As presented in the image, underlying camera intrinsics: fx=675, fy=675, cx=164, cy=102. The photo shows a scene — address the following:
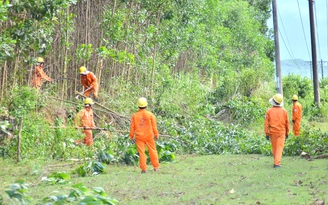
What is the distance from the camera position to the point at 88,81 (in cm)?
2095

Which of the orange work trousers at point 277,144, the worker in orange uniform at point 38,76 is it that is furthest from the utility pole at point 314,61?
the orange work trousers at point 277,144

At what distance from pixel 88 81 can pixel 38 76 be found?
5.28ft

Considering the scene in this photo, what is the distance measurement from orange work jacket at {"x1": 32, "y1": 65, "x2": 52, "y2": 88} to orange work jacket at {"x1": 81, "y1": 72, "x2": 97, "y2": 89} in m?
1.13

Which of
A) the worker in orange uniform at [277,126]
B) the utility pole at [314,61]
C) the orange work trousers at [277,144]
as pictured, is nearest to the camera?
the orange work trousers at [277,144]

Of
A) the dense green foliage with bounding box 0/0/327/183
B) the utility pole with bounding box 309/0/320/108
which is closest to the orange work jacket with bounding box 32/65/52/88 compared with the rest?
the dense green foliage with bounding box 0/0/327/183

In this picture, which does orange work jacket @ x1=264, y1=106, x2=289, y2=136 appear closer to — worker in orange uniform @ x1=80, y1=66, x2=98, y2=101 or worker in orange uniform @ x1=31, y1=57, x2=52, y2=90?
worker in orange uniform @ x1=80, y1=66, x2=98, y2=101

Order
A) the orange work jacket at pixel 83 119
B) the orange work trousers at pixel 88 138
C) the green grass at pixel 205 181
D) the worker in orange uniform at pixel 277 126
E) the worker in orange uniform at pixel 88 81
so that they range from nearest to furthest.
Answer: the green grass at pixel 205 181
the worker in orange uniform at pixel 277 126
the orange work trousers at pixel 88 138
the orange work jacket at pixel 83 119
the worker in orange uniform at pixel 88 81

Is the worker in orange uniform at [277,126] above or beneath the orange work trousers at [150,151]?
A: above

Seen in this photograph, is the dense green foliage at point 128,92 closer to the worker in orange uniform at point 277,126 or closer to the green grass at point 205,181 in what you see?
the green grass at point 205,181

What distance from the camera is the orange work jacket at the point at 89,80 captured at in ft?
68.1

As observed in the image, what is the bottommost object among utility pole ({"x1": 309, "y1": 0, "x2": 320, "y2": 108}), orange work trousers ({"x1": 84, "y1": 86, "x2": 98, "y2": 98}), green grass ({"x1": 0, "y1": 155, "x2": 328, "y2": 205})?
green grass ({"x1": 0, "y1": 155, "x2": 328, "y2": 205})

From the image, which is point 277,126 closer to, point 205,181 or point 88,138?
point 205,181

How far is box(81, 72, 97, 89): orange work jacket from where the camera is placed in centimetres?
2075

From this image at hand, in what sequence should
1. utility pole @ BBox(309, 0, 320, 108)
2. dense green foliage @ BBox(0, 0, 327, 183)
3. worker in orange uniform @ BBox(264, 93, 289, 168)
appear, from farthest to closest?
utility pole @ BBox(309, 0, 320, 108) → dense green foliage @ BBox(0, 0, 327, 183) → worker in orange uniform @ BBox(264, 93, 289, 168)
